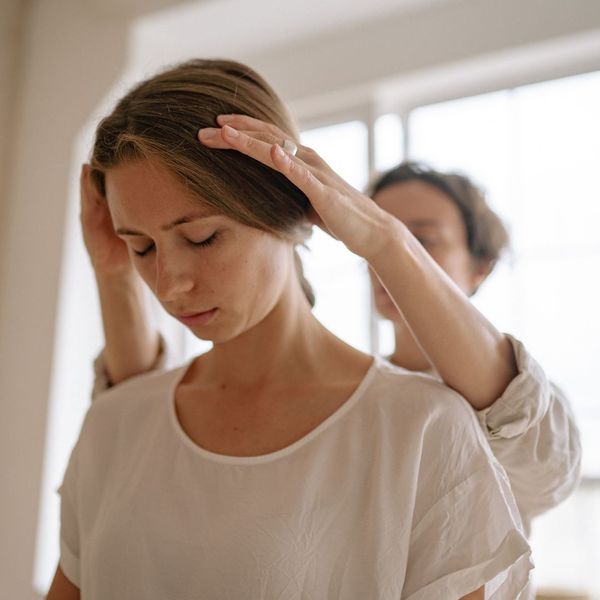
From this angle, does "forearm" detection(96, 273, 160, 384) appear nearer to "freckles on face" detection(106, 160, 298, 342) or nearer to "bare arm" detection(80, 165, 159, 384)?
"bare arm" detection(80, 165, 159, 384)

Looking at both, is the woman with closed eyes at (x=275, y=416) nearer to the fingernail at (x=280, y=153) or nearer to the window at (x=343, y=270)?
the fingernail at (x=280, y=153)

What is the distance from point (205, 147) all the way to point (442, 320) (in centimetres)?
38

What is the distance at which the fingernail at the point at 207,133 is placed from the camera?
97 centimetres

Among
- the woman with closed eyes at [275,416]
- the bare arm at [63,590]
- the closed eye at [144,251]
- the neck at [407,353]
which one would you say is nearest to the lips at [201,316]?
the woman with closed eyes at [275,416]

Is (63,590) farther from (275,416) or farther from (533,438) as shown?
(533,438)

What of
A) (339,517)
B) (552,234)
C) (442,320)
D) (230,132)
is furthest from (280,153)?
(552,234)

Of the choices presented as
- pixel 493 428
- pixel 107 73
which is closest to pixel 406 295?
pixel 493 428

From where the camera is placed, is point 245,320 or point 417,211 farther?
point 417,211

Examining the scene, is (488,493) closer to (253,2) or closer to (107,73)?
(253,2)

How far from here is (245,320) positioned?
A: 3.43ft

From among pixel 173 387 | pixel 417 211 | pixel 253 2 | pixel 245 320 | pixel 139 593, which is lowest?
pixel 139 593

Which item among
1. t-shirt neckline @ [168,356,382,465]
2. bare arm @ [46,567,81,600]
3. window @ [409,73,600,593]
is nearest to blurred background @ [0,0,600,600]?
window @ [409,73,600,593]

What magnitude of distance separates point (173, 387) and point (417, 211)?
30.0 inches

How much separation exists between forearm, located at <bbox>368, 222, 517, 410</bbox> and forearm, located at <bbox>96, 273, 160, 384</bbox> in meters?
0.56
